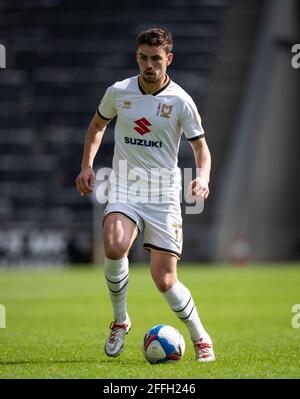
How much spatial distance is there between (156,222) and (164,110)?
0.75m

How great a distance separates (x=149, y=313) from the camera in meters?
11.6

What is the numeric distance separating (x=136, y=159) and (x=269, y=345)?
2.11 metres

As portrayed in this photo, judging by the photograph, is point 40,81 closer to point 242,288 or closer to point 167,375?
point 242,288

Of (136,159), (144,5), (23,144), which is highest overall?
(144,5)

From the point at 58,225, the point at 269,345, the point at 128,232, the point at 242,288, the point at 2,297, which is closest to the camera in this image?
the point at 128,232

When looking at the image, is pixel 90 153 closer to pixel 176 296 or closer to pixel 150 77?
pixel 150 77

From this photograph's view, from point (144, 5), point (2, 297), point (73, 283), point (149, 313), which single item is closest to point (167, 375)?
point (149, 313)

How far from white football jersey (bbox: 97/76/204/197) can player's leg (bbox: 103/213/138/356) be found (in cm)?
42

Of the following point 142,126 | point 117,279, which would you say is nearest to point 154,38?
point 142,126

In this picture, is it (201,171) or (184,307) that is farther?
(184,307)

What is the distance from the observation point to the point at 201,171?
21.6ft

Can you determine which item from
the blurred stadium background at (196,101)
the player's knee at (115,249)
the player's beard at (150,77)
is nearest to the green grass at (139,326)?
the player's knee at (115,249)

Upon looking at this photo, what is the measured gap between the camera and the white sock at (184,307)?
6672mm

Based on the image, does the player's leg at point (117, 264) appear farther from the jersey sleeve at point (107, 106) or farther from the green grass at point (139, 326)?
the jersey sleeve at point (107, 106)
